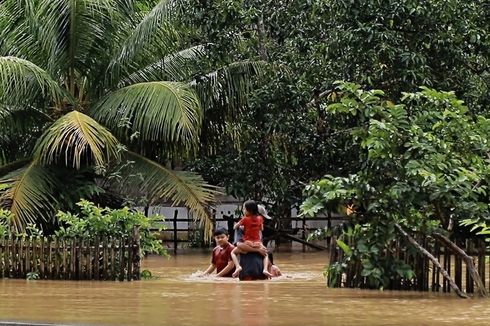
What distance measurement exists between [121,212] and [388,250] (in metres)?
4.83

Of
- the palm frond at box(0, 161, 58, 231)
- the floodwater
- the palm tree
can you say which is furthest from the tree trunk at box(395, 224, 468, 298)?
the palm frond at box(0, 161, 58, 231)

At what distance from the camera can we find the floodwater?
10.7 metres

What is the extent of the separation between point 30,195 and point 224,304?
826 centimetres

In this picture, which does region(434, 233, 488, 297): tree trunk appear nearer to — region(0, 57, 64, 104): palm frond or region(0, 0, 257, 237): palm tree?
region(0, 0, 257, 237): palm tree

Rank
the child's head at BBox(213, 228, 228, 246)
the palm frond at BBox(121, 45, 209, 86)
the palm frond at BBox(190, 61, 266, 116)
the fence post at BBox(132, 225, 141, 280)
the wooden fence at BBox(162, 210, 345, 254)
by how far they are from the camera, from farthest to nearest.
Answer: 1. the wooden fence at BBox(162, 210, 345, 254)
2. the palm frond at BBox(121, 45, 209, 86)
3. the palm frond at BBox(190, 61, 266, 116)
4. the child's head at BBox(213, 228, 228, 246)
5. the fence post at BBox(132, 225, 141, 280)

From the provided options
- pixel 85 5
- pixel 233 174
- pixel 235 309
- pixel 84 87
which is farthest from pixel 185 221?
pixel 235 309

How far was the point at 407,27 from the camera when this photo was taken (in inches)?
753

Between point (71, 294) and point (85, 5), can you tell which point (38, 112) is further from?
point (71, 294)

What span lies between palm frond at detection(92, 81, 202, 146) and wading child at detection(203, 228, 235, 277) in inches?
127

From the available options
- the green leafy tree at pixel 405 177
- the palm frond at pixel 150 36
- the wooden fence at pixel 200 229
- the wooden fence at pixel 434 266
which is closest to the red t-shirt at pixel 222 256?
the wooden fence at pixel 434 266

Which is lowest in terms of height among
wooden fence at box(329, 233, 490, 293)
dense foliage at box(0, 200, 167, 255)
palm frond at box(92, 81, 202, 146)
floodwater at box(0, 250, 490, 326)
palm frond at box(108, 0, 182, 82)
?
floodwater at box(0, 250, 490, 326)

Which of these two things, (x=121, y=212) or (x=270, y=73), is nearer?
(x=121, y=212)

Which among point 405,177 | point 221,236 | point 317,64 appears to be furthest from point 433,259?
point 317,64

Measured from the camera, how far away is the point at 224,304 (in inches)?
491
